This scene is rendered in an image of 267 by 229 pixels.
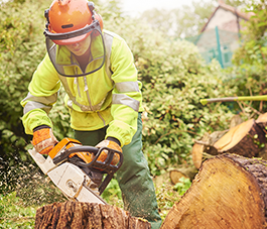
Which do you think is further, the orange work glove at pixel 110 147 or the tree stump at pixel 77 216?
the orange work glove at pixel 110 147

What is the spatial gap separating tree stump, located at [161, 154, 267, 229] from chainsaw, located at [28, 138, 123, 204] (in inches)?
26.4

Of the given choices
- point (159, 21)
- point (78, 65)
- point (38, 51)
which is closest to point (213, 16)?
point (159, 21)

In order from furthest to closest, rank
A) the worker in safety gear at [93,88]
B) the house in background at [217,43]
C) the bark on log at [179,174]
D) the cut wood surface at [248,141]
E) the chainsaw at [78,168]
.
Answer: the house in background at [217,43]
the bark on log at [179,174]
the cut wood surface at [248,141]
the worker in safety gear at [93,88]
the chainsaw at [78,168]

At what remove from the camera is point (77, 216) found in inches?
51.6

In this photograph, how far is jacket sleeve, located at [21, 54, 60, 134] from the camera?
2.06 m

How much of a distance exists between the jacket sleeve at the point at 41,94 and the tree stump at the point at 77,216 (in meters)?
0.85

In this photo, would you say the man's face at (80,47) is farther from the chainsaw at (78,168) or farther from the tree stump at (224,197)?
the tree stump at (224,197)

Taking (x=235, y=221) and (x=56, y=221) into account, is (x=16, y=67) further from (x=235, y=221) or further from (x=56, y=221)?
(x=235, y=221)

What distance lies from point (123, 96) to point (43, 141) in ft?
2.19

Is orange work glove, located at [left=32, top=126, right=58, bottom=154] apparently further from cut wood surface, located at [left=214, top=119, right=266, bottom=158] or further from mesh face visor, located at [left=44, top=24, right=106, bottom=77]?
cut wood surface, located at [left=214, top=119, right=266, bottom=158]

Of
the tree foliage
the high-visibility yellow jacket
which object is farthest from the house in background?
the high-visibility yellow jacket

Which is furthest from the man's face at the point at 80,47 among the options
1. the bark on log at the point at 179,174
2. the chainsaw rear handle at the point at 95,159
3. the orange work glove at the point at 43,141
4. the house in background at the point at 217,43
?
the house in background at the point at 217,43

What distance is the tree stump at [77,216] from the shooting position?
1307 millimetres

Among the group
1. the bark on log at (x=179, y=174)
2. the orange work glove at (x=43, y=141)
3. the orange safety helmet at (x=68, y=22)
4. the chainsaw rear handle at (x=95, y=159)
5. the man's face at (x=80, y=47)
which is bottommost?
the bark on log at (x=179, y=174)
